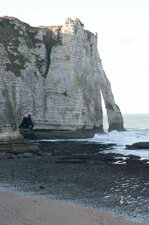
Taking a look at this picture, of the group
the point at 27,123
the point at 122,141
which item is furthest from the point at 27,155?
the point at 122,141

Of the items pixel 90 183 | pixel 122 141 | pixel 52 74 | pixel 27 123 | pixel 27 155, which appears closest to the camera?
pixel 90 183

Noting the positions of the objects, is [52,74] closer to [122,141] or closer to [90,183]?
[122,141]

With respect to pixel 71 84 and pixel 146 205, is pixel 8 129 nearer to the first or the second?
pixel 71 84

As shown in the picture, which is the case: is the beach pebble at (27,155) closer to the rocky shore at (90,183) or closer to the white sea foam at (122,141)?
the rocky shore at (90,183)

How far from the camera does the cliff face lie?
47.9 m

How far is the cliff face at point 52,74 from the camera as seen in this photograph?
157ft

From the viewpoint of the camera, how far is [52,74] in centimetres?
5716

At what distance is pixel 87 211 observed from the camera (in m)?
11.4

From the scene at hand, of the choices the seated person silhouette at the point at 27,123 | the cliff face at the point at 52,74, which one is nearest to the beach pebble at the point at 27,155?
the cliff face at the point at 52,74

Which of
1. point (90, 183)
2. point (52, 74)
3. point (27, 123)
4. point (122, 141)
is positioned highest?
point (52, 74)

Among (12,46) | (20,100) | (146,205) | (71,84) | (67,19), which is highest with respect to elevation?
(67,19)

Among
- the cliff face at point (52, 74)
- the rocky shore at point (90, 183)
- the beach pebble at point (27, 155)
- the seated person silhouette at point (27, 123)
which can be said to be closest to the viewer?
A: the rocky shore at point (90, 183)

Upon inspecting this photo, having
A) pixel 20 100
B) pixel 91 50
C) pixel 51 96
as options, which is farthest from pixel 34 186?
pixel 91 50

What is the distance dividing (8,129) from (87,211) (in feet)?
95.4
